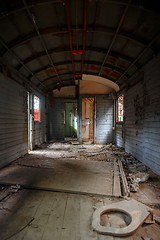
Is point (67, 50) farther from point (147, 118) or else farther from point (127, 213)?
point (127, 213)

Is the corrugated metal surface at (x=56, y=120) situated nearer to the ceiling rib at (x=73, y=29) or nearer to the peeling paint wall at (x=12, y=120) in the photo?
the peeling paint wall at (x=12, y=120)

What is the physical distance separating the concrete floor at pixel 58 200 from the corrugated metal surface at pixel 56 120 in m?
7.50

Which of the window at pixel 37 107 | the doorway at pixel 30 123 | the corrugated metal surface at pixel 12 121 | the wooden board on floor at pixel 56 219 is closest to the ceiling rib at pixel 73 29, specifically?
the corrugated metal surface at pixel 12 121

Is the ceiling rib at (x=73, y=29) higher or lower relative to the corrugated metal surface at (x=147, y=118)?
higher

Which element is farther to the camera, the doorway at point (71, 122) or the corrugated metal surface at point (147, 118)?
the doorway at point (71, 122)

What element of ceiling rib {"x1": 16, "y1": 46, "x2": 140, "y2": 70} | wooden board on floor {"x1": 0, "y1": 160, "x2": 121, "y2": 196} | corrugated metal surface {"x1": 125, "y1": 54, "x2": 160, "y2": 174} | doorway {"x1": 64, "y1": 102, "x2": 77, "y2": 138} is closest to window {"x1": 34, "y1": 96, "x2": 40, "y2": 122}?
ceiling rib {"x1": 16, "y1": 46, "x2": 140, "y2": 70}

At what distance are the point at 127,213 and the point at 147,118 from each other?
3.54 m

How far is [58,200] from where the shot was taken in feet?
10.6

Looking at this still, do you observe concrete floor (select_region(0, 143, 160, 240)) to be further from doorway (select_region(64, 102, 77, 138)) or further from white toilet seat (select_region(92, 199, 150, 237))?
doorway (select_region(64, 102, 77, 138))

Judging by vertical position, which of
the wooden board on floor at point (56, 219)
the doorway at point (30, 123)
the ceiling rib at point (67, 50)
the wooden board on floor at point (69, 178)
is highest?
the ceiling rib at point (67, 50)

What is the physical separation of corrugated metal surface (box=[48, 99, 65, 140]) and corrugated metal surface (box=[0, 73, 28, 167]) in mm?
5146

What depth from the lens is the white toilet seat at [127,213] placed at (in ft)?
7.61

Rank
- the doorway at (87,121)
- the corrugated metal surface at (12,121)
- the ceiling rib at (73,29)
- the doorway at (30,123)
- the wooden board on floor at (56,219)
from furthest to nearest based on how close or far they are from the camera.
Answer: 1. the doorway at (87,121)
2. the doorway at (30,123)
3. the corrugated metal surface at (12,121)
4. the ceiling rib at (73,29)
5. the wooden board on floor at (56,219)

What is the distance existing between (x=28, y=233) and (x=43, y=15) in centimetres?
453
